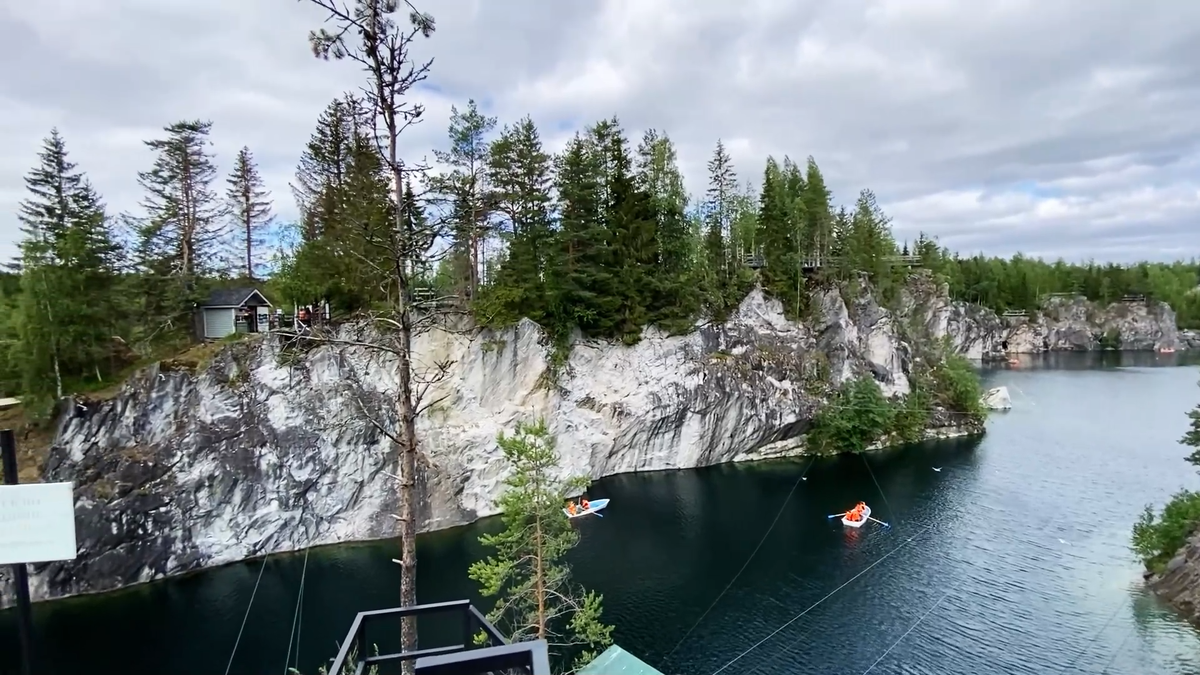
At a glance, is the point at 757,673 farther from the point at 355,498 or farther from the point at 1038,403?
the point at 1038,403

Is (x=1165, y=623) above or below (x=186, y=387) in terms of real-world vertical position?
below

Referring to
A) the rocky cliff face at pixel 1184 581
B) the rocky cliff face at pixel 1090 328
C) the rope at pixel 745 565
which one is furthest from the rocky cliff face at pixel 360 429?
the rocky cliff face at pixel 1090 328

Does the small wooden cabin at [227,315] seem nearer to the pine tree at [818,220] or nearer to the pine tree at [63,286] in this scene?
the pine tree at [63,286]

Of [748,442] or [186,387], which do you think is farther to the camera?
[748,442]

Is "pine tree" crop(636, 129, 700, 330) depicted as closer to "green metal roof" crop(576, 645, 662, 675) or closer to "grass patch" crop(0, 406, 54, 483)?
"green metal roof" crop(576, 645, 662, 675)

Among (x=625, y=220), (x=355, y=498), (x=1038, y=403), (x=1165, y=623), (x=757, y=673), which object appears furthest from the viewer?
(x=1038, y=403)


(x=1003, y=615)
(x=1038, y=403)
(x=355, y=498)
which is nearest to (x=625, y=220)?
(x=355, y=498)

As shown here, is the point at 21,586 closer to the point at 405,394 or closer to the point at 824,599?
the point at 405,394

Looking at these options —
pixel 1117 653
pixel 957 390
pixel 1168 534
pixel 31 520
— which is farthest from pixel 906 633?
pixel 957 390
